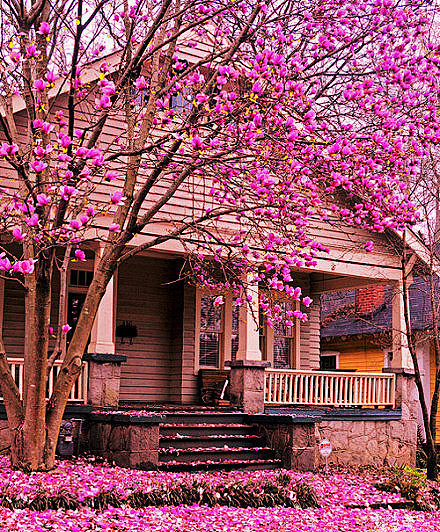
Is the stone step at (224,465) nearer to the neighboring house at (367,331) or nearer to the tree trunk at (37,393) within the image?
the tree trunk at (37,393)

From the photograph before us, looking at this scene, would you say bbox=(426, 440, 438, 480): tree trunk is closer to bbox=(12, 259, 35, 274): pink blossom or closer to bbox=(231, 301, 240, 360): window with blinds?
bbox=(231, 301, 240, 360): window with blinds

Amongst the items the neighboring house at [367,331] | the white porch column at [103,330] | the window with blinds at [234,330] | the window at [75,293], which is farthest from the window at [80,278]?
the neighboring house at [367,331]

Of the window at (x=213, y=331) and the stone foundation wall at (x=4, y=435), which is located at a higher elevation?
the window at (x=213, y=331)

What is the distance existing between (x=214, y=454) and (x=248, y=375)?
2.11 metres

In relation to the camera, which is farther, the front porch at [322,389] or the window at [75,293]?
the window at [75,293]

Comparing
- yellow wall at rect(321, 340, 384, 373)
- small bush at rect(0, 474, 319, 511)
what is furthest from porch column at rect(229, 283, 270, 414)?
yellow wall at rect(321, 340, 384, 373)

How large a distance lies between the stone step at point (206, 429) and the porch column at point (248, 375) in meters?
0.65

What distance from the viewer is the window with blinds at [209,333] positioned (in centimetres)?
1480

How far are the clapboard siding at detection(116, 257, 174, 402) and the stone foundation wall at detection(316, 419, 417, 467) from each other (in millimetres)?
3574

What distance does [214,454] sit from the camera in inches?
401

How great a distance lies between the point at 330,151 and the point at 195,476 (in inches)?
166

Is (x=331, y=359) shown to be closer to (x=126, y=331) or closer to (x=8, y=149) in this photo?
(x=126, y=331)

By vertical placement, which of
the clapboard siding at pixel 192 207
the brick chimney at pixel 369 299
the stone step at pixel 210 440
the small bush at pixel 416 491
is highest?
the clapboard siding at pixel 192 207

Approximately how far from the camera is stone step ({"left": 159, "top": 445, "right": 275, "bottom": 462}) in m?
9.83
